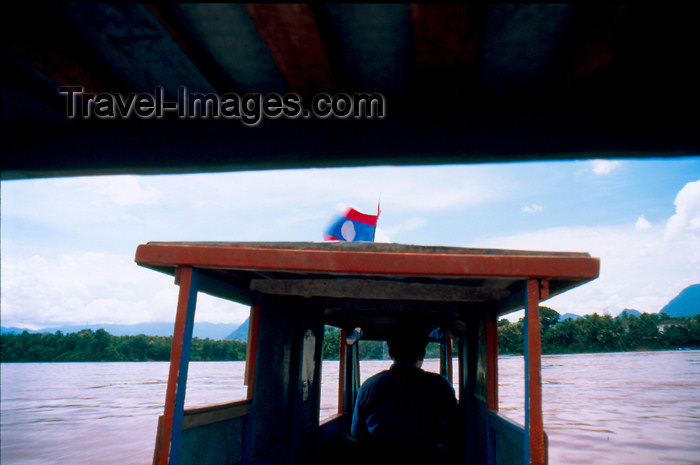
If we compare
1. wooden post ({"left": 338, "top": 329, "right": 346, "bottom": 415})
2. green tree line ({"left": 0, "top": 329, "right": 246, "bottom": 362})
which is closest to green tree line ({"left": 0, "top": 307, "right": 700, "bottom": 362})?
green tree line ({"left": 0, "top": 329, "right": 246, "bottom": 362})

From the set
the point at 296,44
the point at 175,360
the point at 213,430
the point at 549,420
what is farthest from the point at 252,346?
the point at 549,420

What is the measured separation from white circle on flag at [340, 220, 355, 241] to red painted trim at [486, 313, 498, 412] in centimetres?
191

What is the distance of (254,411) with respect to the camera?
12.4ft

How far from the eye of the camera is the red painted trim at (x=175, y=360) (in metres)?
2.47

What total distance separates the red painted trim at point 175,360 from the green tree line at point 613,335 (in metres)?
84.2

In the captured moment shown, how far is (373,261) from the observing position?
2.50 meters

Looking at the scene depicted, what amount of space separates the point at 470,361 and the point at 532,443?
273cm

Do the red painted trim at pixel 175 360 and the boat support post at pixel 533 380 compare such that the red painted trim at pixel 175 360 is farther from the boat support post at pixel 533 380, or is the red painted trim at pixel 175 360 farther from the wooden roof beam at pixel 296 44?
the boat support post at pixel 533 380

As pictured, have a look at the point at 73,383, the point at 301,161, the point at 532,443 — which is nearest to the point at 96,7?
the point at 301,161

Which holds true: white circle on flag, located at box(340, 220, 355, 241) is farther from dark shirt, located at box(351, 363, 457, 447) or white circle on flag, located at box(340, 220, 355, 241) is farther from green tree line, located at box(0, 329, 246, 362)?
green tree line, located at box(0, 329, 246, 362)

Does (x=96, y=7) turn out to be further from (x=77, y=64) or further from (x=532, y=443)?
(x=532, y=443)

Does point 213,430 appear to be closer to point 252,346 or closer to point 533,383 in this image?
point 252,346

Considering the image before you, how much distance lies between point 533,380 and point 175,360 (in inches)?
82.6

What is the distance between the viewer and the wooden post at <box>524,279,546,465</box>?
2369mm
